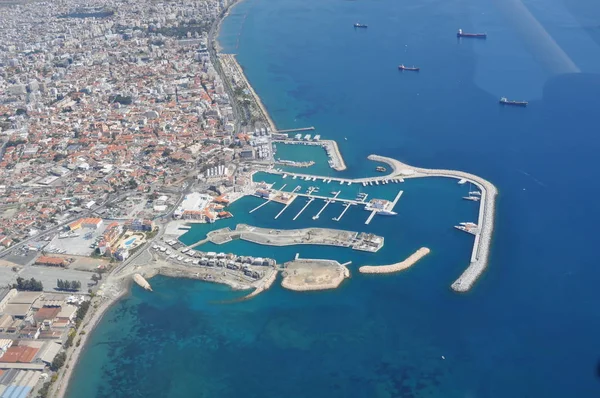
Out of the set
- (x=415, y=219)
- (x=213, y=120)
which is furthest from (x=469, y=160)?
(x=213, y=120)

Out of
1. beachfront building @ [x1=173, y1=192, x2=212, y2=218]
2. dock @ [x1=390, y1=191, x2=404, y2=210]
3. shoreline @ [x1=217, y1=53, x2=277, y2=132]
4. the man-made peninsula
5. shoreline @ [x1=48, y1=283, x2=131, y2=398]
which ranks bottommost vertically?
shoreline @ [x1=48, y1=283, x2=131, y2=398]

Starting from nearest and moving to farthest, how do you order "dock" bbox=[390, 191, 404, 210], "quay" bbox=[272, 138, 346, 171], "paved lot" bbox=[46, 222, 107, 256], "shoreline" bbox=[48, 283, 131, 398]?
"shoreline" bbox=[48, 283, 131, 398]
"paved lot" bbox=[46, 222, 107, 256]
"dock" bbox=[390, 191, 404, 210]
"quay" bbox=[272, 138, 346, 171]

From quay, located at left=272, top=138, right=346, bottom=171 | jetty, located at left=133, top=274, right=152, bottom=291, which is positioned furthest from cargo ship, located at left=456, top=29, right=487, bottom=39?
jetty, located at left=133, top=274, right=152, bottom=291

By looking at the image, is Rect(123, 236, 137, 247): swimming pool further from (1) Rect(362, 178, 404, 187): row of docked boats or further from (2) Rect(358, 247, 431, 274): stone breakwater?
(1) Rect(362, 178, 404, 187): row of docked boats

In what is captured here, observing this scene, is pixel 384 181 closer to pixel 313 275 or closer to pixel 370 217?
pixel 370 217

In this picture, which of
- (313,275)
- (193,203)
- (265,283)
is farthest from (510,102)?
(265,283)

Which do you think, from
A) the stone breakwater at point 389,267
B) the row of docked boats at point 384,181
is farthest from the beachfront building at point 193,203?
the stone breakwater at point 389,267

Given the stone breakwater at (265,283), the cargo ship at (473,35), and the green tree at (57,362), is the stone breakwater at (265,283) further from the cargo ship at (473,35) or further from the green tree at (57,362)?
the cargo ship at (473,35)

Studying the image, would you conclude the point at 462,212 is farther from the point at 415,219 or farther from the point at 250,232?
the point at 250,232
